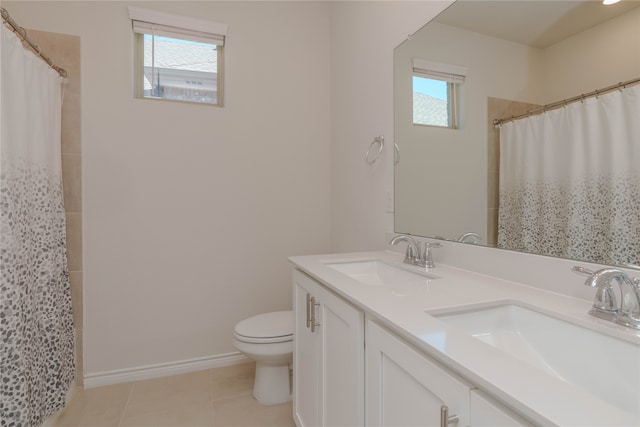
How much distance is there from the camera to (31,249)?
4.83ft

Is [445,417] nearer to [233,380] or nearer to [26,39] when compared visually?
[233,380]

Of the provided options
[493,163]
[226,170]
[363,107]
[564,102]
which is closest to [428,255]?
[493,163]

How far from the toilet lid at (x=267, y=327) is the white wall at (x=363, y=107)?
651 mm

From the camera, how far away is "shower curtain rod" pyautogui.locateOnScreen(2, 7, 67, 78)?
4.22 ft

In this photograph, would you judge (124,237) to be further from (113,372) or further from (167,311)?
(113,372)

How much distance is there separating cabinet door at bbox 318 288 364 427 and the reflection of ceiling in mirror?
101 centimetres

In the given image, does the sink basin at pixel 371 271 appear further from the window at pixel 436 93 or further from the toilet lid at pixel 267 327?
the window at pixel 436 93

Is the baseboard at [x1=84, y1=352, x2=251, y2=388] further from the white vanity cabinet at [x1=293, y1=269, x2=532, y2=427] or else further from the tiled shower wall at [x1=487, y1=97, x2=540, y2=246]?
the tiled shower wall at [x1=487, y1=97, x2=540, y2=246]

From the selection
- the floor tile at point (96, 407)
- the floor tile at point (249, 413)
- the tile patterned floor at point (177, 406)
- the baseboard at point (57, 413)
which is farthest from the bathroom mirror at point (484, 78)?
the baseboard at point (57, 413)

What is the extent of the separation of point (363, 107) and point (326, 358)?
1481 mm

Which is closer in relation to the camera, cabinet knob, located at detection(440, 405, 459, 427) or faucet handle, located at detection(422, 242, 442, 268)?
cabinet knob, located at detection(440, 405, 459, 427)

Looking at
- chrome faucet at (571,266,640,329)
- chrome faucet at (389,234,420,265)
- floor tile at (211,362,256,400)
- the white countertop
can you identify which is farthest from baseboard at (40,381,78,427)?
chrome faucet at (571,266,640,329)

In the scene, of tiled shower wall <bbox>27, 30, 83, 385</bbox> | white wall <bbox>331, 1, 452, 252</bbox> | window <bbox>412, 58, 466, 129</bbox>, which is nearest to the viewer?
window <bbox>412, 58, 466, 129</bbox>

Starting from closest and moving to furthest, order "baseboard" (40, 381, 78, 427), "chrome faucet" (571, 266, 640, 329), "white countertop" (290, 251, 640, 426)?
"white countertop" (290, 251, 640, 426) < "chrome faucet" (571, 266, 640, 329) < "baseboard" (40, 381, 78, 427)
